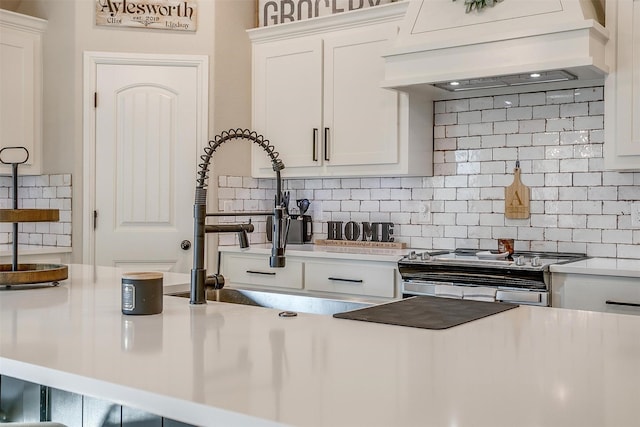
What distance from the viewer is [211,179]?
4551 mm

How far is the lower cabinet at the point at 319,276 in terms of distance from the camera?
3.74 m

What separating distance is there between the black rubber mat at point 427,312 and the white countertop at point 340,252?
163 centimetres

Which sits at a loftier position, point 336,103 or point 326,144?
point 336,103

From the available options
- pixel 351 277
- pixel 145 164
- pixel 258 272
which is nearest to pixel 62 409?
pixel 351 277

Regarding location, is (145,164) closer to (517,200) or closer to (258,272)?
(258,272)

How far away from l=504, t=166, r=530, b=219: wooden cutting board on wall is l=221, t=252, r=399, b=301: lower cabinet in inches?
31.5

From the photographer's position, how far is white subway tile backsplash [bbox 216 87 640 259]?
146 inches

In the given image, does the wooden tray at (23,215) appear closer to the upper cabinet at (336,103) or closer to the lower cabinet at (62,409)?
the lower cabinet at (62,409)

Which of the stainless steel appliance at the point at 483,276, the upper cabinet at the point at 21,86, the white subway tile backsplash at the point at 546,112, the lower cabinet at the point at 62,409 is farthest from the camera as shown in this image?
the upper cabinet at the point at 21,86

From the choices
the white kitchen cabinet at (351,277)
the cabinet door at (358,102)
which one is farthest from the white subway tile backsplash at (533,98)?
the white kitchen cabinet at (351,277)

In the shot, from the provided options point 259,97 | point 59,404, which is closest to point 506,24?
point 259,97

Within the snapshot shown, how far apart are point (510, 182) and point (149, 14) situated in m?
2.53

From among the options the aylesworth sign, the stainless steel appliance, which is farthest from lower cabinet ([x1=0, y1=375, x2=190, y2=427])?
the aylesworth sign

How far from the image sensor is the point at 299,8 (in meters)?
4.62
